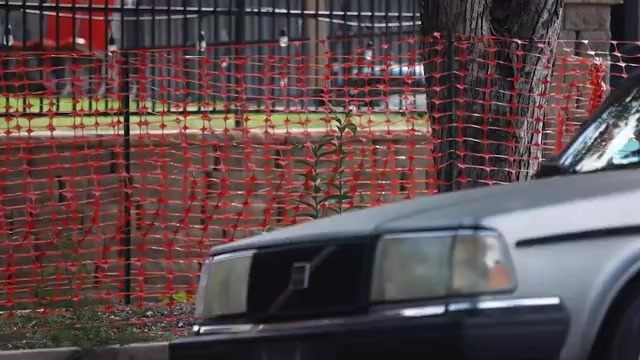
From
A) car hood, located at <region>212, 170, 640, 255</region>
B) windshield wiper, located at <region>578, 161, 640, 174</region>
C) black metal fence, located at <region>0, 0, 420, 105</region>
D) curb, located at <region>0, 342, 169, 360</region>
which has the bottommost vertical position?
curb, located at <region>0, 342, 169, 360</region>

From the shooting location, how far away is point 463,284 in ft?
12.9

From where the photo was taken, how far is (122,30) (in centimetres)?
979

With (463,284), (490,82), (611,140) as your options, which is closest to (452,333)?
(463,284)

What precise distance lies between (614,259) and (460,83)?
14.0ft

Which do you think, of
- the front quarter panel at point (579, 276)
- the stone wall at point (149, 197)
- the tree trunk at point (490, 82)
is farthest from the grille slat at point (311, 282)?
the stone wall at point (149, 197)

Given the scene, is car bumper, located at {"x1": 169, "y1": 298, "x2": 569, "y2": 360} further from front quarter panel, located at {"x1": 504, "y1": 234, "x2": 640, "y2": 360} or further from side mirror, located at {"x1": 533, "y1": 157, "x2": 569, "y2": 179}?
side mirror, located at {"x1": 533, "y1": 157, "x2": 569, "y2": 179}

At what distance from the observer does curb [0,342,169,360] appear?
6934mm

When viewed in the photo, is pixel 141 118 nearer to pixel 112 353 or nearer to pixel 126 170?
pixel 126 170

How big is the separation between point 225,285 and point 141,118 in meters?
4.44

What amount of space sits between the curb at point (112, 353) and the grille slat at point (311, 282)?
2.56m

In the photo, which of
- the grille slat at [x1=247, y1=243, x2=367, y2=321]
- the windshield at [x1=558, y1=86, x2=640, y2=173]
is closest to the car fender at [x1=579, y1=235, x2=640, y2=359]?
the grille slat at [x1=247, y1=243, x2=367, y2=321]

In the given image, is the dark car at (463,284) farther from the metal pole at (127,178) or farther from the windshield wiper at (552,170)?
the metal pole at (127,178)

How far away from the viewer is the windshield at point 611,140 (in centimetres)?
509

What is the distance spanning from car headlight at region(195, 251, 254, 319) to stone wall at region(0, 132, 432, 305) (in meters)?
3.78
